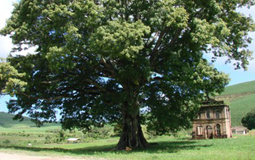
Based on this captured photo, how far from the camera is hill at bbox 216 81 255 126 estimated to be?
82250 millimetres

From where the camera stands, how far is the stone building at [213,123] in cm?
4591

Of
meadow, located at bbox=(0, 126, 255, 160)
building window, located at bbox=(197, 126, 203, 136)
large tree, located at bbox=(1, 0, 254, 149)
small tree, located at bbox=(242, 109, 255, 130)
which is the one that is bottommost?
meadow, located at bbox=(0, 126, 255, 160)

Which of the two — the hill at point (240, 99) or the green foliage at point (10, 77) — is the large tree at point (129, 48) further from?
the hill at point (240, 99)

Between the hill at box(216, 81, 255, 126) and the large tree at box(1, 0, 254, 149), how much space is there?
5727 cm

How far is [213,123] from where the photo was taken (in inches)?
1844

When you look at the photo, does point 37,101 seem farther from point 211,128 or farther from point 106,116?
point 211,128

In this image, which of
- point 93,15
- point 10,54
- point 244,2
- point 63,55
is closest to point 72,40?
point 63,55

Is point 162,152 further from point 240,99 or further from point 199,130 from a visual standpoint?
point 240,99

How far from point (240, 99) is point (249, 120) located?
86.9ft

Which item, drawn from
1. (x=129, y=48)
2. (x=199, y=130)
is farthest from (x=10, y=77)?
(x=199, y=130)

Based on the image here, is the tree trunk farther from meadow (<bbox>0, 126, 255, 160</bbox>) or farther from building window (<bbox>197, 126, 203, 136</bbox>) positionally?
building window (<bbox>197, 126, 203, 136</bbox>)

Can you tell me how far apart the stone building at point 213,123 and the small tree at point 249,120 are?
31301 mm

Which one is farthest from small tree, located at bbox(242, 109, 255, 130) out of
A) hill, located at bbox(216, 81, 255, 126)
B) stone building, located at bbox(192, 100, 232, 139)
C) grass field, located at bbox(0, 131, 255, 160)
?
grass field, located at bbox(0, 131, 255, 160)

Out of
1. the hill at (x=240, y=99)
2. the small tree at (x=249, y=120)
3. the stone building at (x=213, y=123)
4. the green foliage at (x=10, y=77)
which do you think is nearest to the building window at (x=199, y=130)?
the stone building at (x=213, y=123)
